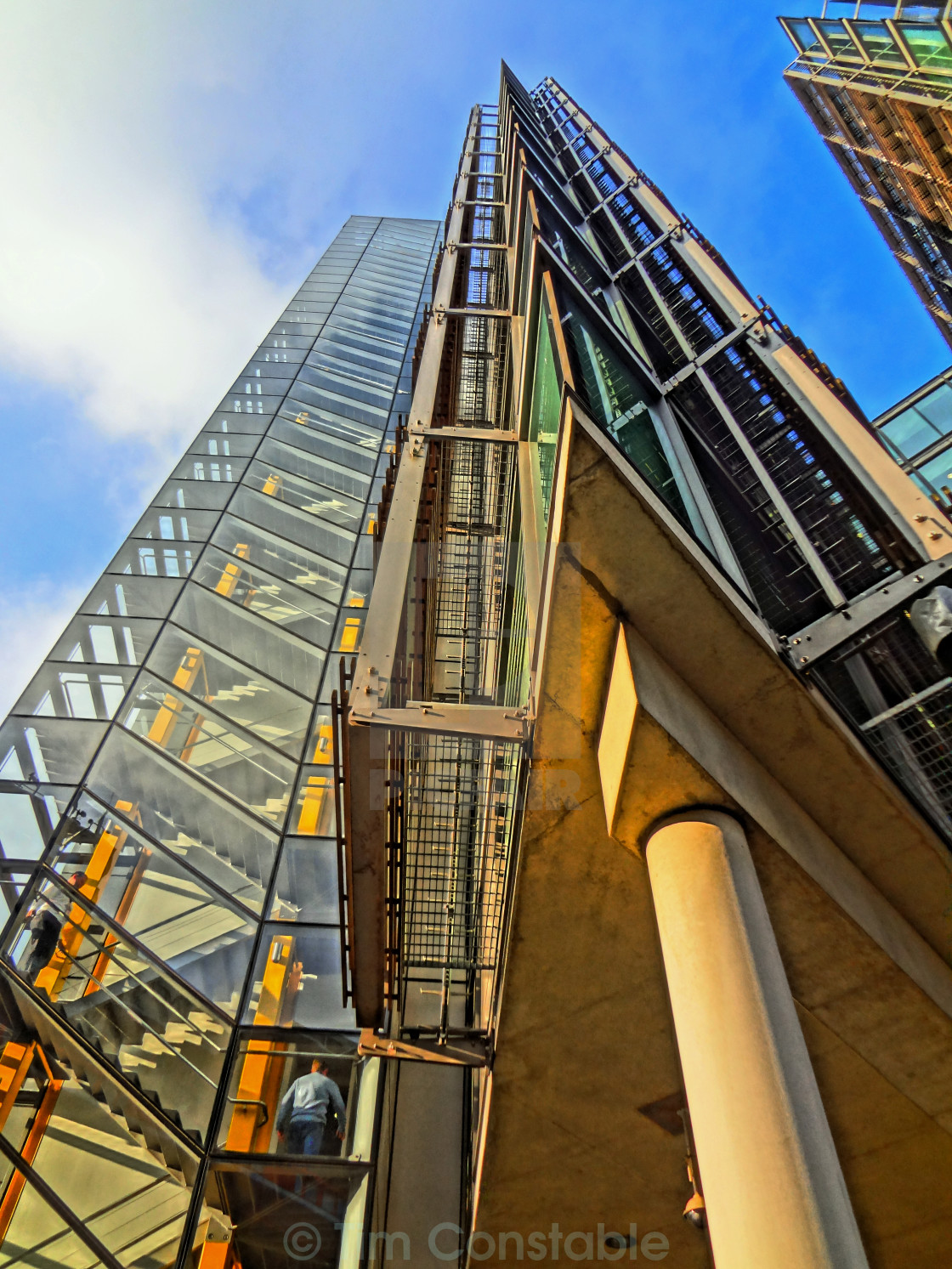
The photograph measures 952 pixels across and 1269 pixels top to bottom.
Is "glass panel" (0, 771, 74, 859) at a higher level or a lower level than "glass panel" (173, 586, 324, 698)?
lower

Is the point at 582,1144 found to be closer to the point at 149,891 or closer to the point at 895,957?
the point at 895,957

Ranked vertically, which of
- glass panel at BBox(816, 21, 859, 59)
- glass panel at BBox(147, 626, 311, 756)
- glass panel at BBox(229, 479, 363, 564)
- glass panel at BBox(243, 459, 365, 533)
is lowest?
glass panel at BBox(147, 626, 311, 756)

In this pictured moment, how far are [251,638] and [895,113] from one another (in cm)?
3412

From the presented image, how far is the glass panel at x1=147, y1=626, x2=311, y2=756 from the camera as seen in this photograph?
11797 mm

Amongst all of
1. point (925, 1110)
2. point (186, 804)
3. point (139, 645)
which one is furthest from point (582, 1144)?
point (139, 645)

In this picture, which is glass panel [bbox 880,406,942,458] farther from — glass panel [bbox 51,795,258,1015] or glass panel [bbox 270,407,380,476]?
glass panel [bbox 51,795,258,1015]

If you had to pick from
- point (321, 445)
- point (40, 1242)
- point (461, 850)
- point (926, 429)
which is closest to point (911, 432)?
point (926, 429)

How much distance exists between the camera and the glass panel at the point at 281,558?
1541 centimetres

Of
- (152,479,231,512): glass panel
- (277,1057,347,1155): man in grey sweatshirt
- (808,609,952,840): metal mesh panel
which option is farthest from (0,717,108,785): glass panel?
(808,609,952,840): metal mesh panel

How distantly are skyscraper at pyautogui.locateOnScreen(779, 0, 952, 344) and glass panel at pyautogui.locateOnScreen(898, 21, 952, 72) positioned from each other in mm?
31

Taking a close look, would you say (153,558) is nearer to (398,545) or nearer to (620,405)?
(398,545)

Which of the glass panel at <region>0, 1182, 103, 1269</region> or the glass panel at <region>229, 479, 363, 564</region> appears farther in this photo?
the glass panel at <region>229, 479, 363, 564</region>

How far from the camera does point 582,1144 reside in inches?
255

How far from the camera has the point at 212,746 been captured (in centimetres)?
1134
